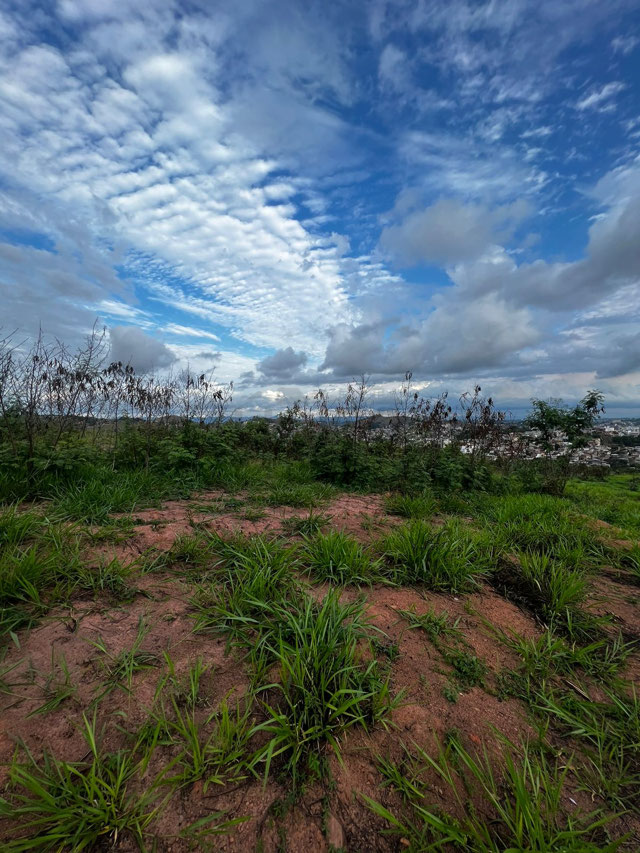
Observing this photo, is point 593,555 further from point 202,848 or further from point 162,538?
point 162,538

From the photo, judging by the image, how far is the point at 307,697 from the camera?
1.76 meters

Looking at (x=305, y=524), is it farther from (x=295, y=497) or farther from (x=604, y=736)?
(x=604, y=736)

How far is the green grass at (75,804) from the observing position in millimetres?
1223

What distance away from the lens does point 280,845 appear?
1296 mm

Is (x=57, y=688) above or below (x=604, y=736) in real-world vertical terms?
above

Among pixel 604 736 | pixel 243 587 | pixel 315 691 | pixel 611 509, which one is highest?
pixel 243 587

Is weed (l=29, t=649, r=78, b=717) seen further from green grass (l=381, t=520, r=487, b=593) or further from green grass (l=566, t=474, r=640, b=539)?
green grass (l=566, t=474, r=640, b=539)

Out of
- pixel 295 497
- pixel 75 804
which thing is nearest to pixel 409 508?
pixel 295 497

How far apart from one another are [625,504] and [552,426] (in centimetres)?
243

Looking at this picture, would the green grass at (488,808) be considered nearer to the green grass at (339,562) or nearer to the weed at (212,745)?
the weed at (212,745)

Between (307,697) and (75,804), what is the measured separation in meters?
0.98

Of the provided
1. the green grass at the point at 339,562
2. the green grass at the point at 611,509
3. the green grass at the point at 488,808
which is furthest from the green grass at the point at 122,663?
the green grass at the point at 611,509

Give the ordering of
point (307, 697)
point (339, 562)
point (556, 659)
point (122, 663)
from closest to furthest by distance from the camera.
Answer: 1. point (307, 697)
2. point (122, 663)
3. point (556, 659)
4. point (339, 562)

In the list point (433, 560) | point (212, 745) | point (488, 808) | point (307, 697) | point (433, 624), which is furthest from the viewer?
point (433, 560)
